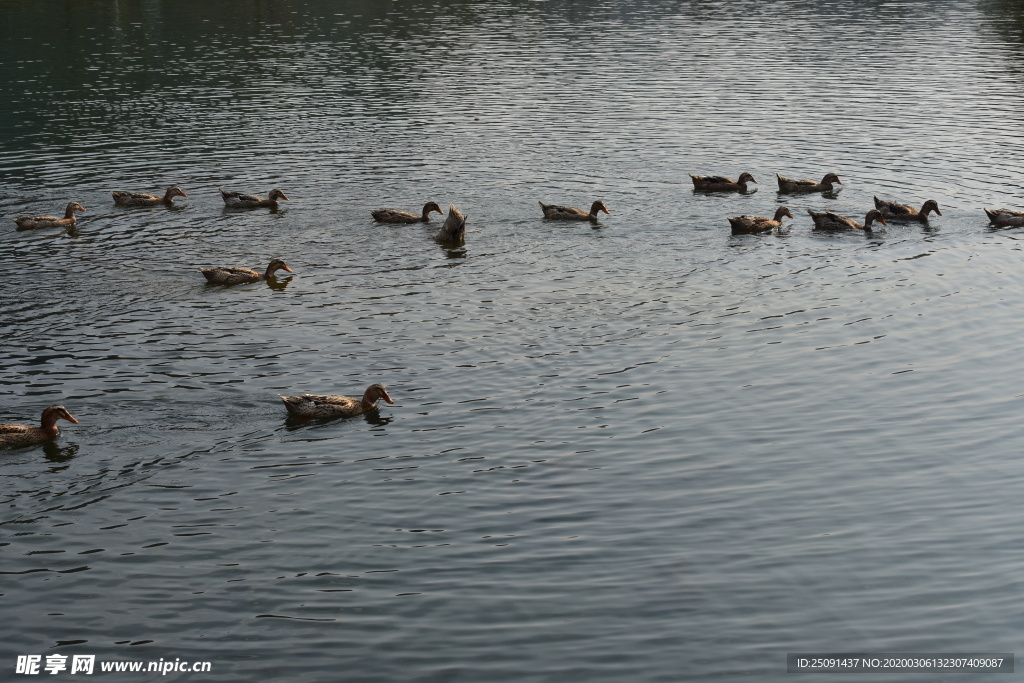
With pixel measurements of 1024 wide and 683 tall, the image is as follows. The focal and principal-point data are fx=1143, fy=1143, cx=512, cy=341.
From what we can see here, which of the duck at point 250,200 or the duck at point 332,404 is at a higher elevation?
the duck at point 332,404

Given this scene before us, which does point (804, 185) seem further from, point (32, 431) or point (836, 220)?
point (32, 431)

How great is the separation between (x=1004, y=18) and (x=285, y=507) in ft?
253

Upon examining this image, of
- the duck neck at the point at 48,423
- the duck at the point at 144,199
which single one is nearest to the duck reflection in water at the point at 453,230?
the duck at the point at 144,199

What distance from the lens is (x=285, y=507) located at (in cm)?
1834

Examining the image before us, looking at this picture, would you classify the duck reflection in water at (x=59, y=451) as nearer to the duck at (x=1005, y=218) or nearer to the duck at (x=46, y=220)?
the duck at (x=46, y=220)

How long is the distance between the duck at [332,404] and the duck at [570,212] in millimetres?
13871

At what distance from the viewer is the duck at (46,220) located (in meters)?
33.7

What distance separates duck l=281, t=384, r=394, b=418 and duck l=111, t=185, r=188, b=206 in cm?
1720

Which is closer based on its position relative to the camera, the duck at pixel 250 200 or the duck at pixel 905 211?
the duck at pixel 905 211

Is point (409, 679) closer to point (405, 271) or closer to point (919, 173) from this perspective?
point (405, 271)

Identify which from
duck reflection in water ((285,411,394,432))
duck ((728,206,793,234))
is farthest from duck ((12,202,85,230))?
duck ((728,206,793,234))

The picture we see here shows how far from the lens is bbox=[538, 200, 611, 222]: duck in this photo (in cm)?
3462

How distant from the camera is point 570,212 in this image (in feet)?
113

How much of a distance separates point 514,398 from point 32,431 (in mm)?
8884
